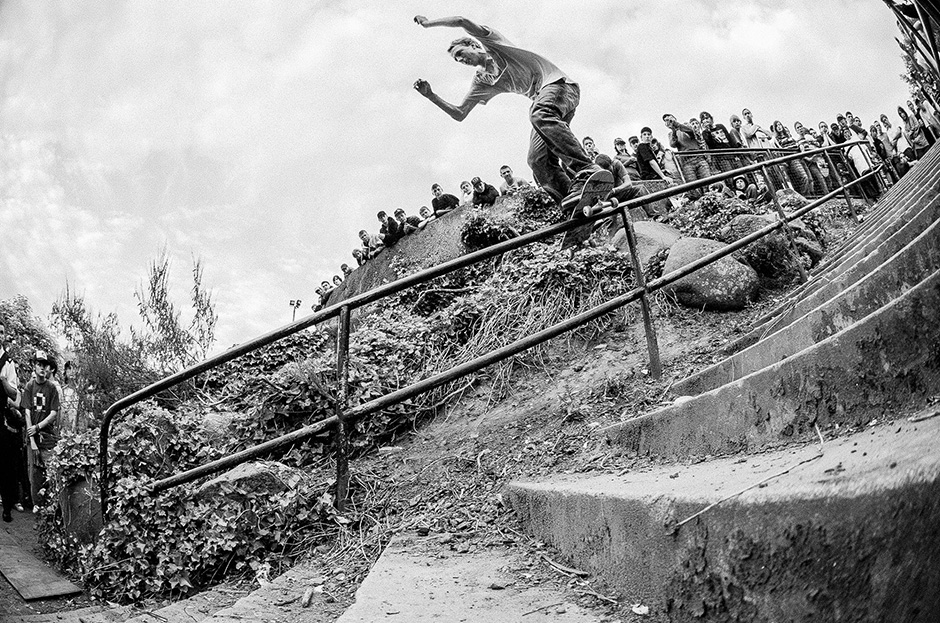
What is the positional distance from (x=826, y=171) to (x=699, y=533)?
1321cm

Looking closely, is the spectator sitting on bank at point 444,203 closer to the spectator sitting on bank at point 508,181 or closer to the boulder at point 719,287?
the spectator sitting on bank at point 508,181

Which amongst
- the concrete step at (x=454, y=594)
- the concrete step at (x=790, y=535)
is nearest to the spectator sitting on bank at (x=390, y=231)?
the concrete step at (x=454, y=594)

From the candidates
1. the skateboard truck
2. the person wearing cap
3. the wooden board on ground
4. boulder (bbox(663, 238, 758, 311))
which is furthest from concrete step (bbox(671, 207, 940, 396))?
the person wearing cap

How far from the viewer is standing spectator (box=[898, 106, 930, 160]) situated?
11680 millimetres

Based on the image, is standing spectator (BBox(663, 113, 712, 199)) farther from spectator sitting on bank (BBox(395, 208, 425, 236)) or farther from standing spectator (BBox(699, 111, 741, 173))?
spectator sitting on bank (BBox(395, 208, 425, 236))

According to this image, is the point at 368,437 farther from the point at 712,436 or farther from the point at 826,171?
the point at 826,171

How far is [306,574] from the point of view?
2.65m

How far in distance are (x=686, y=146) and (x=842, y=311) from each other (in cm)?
1001

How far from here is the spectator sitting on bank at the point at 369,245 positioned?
12898 mm

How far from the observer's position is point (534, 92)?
4.93 meters

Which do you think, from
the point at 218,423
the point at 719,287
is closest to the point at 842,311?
the point at 719,287

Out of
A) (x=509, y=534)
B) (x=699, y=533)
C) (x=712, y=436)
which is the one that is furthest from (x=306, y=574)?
(x=699, y=533)

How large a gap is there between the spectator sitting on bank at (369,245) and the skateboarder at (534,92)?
799 cm

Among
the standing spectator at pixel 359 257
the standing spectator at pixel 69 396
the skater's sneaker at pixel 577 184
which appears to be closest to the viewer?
the skater's sneaker at pixel 577 184
